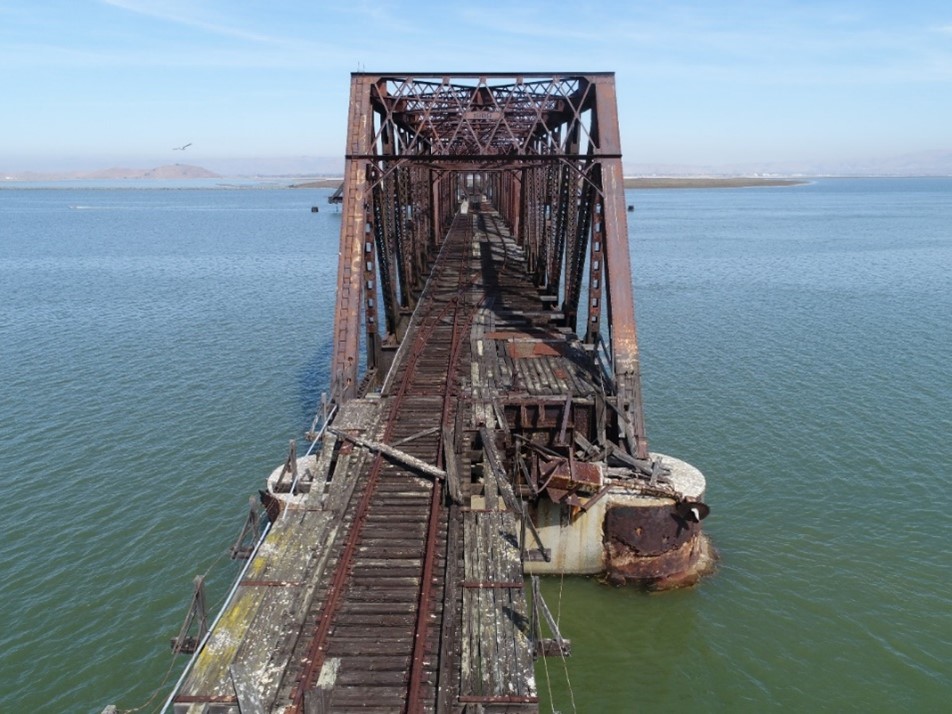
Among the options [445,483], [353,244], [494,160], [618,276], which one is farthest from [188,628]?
[494,160]

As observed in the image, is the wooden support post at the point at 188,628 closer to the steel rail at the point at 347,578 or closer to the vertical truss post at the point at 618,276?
the steel rail at the point at 347,578

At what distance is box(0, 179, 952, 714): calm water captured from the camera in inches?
596

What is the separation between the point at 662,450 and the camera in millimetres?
25016

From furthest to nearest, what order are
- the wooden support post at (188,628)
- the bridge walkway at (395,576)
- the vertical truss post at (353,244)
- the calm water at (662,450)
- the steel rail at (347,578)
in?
the vertical truss post at (353,244) → the calm water at (662,450) → the wooden support post at (188,628) → the steel rail at (347,578) → the bridge walkway at (395,576)

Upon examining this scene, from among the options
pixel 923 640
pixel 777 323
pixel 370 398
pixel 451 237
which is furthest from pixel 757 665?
pixel 451 237

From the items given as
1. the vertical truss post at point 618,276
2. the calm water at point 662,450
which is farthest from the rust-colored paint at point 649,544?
the vertical truss post at point 618,276

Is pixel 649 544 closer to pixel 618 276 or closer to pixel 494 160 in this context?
pixel 618 276

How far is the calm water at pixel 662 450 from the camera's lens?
49.7ft

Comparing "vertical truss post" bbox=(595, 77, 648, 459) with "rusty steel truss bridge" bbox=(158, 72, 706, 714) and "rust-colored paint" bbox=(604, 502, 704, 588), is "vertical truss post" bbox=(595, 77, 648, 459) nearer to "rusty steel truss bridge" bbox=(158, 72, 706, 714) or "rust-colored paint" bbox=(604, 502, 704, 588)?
"rusty steel truss bridge" bbox=(158, 72, 706, 714)

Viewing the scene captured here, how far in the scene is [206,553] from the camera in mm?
19312

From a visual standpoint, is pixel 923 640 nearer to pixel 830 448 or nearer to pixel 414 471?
pixel 830 448

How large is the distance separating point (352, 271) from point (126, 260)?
68372 millimetres

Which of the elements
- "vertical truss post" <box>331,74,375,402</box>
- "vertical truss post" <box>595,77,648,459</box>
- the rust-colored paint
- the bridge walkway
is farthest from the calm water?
"vertical truss post" <box>331,74,375,402</box>

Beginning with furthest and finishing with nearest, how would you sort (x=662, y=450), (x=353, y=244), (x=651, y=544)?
(x=662, y=450) < (x=353, y=244) < (x=651, y=544)
